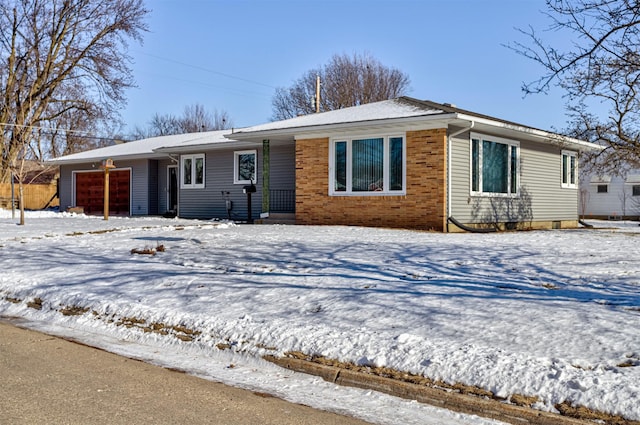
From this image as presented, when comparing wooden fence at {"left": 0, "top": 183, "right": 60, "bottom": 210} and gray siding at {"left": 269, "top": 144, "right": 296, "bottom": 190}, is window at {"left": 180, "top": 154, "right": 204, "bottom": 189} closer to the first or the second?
gray siding at {"left": 269, "top": 144, "right": 296, "bottom": 190}

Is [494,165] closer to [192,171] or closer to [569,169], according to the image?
[569,169]

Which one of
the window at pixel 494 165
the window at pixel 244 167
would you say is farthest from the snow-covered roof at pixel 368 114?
the window at pixel 244 167

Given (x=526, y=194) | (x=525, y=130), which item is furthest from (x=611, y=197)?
(x=525, y=130)

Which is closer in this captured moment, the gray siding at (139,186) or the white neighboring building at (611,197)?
the gray siding at (139,186)

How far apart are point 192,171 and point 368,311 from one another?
18.8 meters

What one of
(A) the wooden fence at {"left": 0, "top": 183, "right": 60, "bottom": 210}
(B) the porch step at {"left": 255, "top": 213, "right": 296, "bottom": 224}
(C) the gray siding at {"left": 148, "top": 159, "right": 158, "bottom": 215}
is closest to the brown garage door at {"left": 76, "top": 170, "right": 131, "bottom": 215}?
(C) the gray siding at {"left": 148, "top": 159, "right": 158, "bottom": 215}

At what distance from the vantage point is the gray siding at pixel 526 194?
16016mm

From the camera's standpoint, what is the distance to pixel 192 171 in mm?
24016

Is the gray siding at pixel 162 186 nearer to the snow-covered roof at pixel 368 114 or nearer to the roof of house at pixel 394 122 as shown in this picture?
the roof of house at pixel 394 122

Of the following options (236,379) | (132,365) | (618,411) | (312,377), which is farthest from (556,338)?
(132,365)

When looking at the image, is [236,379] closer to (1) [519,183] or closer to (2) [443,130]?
(2) [443,130]

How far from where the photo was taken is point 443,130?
15289 mm

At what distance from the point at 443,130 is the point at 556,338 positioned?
35.2 feet

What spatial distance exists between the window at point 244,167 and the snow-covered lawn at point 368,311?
10763 mm
